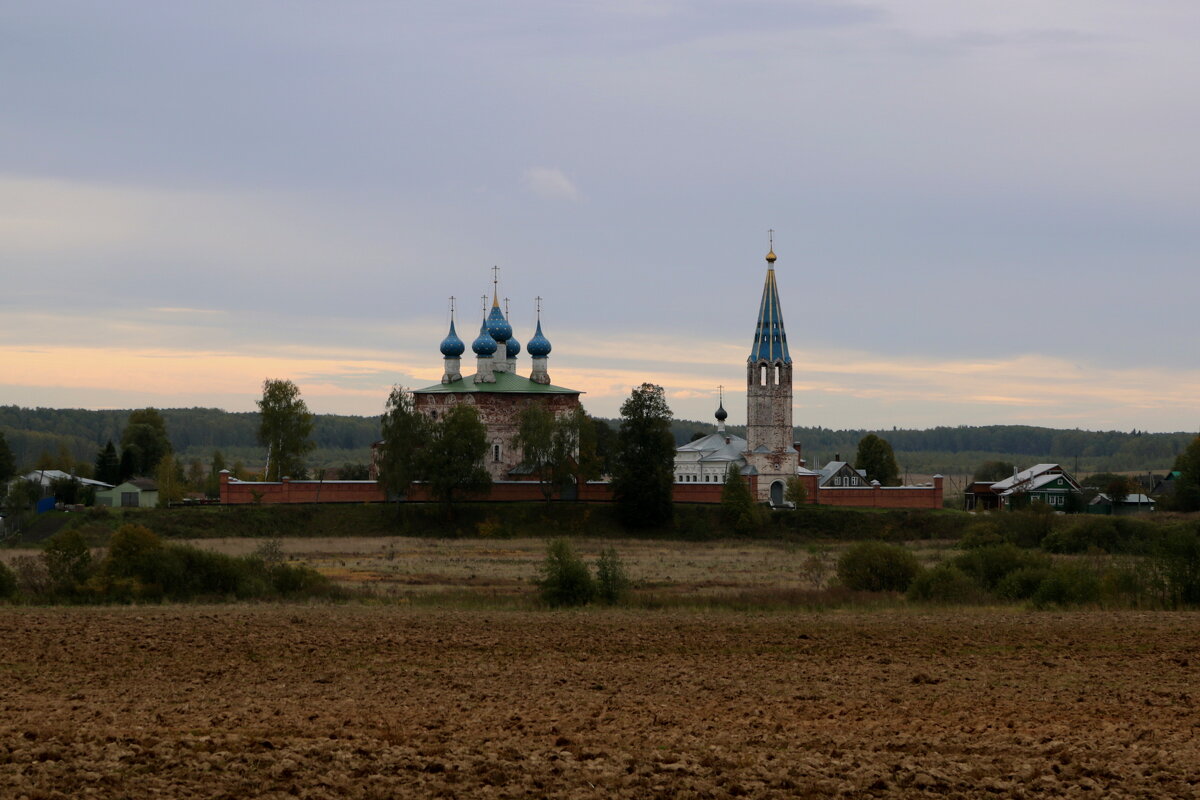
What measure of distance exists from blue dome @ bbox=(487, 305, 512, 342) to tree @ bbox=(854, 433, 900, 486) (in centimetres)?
2471

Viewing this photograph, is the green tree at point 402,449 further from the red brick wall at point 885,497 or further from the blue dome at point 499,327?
the red brick wall at point 885,497

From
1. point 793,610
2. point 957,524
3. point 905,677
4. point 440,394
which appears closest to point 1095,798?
point 905,677

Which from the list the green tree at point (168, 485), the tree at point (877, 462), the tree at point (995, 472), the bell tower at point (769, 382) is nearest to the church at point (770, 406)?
the bell tower at point (769, 382)

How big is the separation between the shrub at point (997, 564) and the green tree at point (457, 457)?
104ft

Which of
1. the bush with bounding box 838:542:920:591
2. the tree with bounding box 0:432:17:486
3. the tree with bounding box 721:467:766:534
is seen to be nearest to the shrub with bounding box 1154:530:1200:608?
the bush with bounding box 838:542:920:591

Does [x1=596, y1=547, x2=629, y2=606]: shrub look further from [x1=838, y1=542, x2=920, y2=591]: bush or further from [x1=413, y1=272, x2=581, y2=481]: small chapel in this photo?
[x1=413, y1=272, x2=581, y2=481]: small chapel

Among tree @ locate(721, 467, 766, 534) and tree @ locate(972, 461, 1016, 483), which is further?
tree @ locate(972, 461, 1016, 483)

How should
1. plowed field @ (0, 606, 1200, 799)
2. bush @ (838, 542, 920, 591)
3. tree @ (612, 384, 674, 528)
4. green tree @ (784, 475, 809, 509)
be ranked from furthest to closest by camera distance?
green tree @ (784, 475, 809, 509), tree @ (612, 384, 674, 528), bush @ (838, 542, 920, 591), plowed field @ (0, 606, 1200, 799)

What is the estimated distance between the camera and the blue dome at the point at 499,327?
73.8m

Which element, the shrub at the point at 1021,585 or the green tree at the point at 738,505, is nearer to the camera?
the shrub at the point at 1021,585

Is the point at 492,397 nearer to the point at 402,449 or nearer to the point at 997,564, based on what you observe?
the point at 402,449

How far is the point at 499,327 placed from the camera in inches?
2908

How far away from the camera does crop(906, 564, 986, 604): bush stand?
1243 inches

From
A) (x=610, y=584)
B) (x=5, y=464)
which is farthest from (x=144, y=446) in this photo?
(x=610, y=584)
